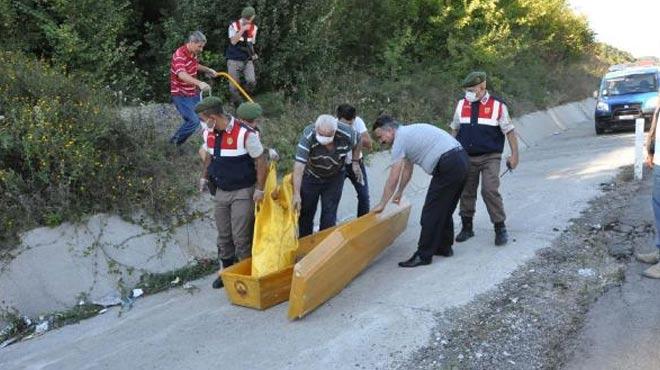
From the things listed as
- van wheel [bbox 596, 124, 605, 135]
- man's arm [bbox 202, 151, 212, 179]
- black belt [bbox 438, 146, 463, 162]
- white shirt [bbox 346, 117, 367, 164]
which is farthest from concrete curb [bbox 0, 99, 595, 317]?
van wheel [bbox 596, 124, 605, 135]

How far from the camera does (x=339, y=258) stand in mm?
5562

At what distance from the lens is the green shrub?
639 cm

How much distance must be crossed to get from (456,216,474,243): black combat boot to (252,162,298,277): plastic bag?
2.07 metres

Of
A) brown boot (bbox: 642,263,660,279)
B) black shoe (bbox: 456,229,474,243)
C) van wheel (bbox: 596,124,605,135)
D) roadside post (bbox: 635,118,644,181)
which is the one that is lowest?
van wheel (bbox: 596,124,605,135)

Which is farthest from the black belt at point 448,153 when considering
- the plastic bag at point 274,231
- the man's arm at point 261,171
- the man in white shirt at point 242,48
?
the man in white shirt at point 242,48

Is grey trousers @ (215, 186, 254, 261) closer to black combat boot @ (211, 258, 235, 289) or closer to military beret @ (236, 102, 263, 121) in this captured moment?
black combat boot @ (211, 258, 235, 289)

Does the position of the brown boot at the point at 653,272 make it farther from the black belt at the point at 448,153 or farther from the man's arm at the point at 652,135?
the black belt at the point at 448,153

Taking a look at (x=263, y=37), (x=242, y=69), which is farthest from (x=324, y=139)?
(x=263, y=37)

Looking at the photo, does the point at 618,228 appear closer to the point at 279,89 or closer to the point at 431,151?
the point at 431,151

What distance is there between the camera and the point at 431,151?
5980 mm

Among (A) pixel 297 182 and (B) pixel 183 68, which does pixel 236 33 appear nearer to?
(B) pixel 183 68

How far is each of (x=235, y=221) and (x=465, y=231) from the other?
2.68 meters

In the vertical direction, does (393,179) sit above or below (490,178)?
above

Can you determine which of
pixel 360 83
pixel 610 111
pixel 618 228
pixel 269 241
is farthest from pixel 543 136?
pixel 269 241
